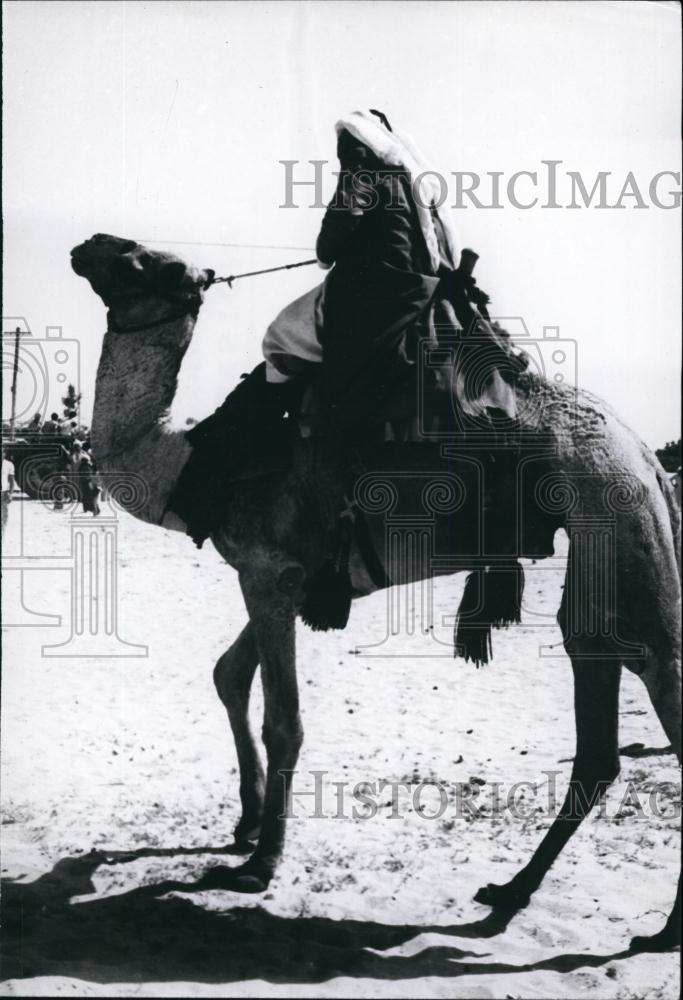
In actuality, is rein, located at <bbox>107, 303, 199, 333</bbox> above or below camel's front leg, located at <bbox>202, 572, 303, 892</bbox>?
above

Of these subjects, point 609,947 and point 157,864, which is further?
point 157,864

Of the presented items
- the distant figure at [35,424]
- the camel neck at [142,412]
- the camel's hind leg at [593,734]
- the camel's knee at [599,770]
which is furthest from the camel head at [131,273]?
the camel's knee at [599,770]

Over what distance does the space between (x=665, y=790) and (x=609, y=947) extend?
1.25 metres

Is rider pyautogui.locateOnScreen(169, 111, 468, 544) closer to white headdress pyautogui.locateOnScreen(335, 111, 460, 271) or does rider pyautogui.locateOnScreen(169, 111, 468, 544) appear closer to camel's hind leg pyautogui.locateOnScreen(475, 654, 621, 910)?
white headdress pyautogui.locateOnScreen(335, 111, 460, 271)

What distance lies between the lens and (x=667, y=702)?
3.80 m

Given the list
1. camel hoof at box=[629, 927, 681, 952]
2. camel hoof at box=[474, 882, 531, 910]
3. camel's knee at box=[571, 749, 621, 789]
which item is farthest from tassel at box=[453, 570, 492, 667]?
camel hoof at box=[629, 927, 681, 952]

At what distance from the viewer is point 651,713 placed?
645 centimetres

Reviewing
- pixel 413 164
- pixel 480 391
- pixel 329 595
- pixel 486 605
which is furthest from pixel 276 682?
pixel 413 164

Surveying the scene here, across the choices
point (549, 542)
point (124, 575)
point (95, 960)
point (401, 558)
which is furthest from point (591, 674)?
point (124, 575)

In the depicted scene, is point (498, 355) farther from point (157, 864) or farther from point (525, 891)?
point (157, 864)

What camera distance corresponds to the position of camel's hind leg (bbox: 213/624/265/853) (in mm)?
4578

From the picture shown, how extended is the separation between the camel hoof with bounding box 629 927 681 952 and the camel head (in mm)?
2804

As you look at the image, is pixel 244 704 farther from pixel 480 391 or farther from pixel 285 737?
pixel 480 391

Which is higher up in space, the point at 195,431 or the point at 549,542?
the point at 195,431
